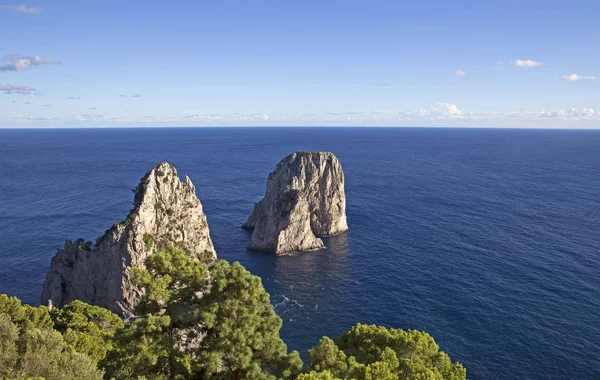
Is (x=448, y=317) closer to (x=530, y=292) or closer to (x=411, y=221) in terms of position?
(x=530, y=292)

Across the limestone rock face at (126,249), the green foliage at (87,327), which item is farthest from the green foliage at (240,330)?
the limestone rock face at (126,249)

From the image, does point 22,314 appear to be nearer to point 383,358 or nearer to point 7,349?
point 7,349

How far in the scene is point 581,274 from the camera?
254 ft

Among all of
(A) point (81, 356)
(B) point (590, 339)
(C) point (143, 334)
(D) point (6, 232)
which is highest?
(C) point (143, 334)

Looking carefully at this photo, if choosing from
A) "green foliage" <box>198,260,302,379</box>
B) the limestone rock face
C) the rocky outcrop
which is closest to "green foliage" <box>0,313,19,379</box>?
"green foliage" <box>198,260,302,379</box>

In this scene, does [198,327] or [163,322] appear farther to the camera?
[198,327]

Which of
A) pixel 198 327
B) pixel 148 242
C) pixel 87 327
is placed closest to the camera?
pixel 198 327

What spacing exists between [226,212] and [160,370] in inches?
3995

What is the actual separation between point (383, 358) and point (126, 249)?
4699cm

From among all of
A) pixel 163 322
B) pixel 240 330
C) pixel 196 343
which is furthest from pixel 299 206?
pixel 163 322

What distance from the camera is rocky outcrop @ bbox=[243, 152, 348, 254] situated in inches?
3809

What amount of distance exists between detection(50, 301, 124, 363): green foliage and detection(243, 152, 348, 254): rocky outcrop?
159 feet

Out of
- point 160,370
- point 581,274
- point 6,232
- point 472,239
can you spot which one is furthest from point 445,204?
point 6,232

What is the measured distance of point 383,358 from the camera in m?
28.3
